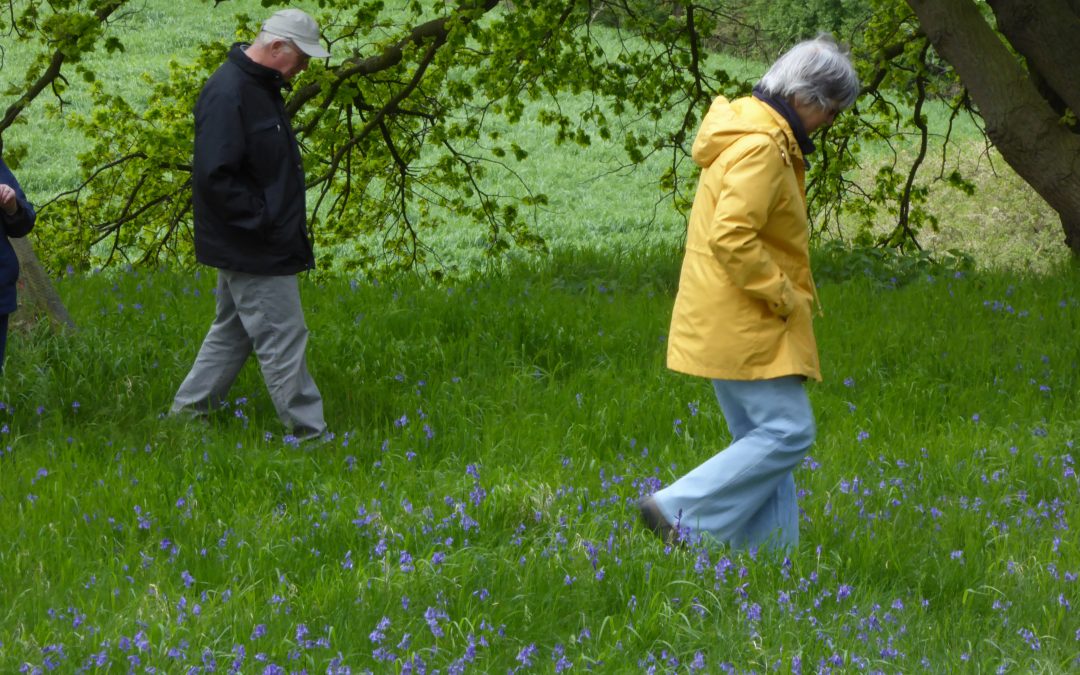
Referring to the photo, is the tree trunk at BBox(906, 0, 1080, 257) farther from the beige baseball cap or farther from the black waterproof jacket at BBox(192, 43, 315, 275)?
the black waterproof jacket at BBox(192, 43, 315, 275)

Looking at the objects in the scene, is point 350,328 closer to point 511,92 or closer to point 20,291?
point 20,291

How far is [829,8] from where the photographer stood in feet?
89.3

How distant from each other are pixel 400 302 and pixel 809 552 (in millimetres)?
3879

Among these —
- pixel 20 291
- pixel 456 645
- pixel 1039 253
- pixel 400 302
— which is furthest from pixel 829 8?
pixel 456 645

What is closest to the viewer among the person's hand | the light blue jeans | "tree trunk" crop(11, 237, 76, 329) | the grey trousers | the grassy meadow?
the grassy meadow

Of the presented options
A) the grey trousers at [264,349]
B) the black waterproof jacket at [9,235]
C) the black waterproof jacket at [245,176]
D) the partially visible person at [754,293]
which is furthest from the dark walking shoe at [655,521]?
the black waterproof jacket at [9,235]

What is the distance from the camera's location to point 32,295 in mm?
6316

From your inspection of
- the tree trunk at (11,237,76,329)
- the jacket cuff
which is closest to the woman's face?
the jacket cuff

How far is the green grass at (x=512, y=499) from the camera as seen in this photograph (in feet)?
11.5

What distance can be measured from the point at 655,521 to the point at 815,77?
1.65m

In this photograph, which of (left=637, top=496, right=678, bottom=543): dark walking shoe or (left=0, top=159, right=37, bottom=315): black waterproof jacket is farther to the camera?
(left=0, top=159, right=37, bottom=315): black waterproof jacket

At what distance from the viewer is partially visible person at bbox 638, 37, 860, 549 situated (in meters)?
3.97

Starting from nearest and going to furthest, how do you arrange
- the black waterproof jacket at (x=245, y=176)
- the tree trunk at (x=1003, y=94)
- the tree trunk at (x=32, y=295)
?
the black waterproof jacket at (x=245, y=176)
the tree trunk at (x=32, y=295)
the tree trunk at (x=1003, y=94)

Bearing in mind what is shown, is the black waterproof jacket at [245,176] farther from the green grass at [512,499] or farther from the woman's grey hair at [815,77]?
the woman's grey hair at [815,77]
